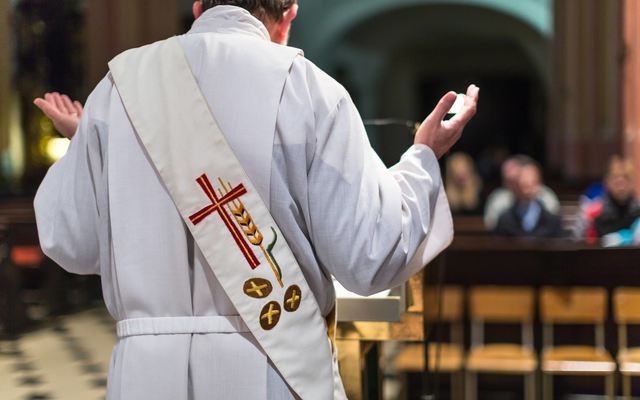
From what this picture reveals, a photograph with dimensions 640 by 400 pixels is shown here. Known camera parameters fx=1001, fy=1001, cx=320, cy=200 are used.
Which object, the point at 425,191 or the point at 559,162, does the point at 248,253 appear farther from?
the point at 559,162

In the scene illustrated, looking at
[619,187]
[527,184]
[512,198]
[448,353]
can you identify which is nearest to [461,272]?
[448,353]

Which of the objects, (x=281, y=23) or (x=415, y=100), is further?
(x=415, y=100)

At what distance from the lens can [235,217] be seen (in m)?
1.69

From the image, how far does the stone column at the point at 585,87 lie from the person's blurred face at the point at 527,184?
7.69m

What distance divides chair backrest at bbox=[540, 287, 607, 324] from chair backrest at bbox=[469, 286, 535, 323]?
0.28 feet

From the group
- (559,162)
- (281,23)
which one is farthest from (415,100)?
(281,23)

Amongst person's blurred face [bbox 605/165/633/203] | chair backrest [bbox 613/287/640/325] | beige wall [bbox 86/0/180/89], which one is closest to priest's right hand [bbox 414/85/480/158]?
chair backrest [bbox 613/287/640/325]

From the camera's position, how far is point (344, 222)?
1.63 m

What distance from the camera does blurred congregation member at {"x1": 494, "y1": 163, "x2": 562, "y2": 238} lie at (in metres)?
6.90

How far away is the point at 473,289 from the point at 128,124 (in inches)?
161

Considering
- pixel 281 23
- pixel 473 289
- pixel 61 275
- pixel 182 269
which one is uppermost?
pixel 281 23

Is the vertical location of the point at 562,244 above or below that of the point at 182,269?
below

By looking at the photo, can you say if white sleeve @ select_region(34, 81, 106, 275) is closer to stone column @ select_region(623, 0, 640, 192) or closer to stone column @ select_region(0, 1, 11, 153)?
stone column @ select_region(0, 1, 11, 153)

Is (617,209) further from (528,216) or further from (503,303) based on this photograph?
(503,303)
